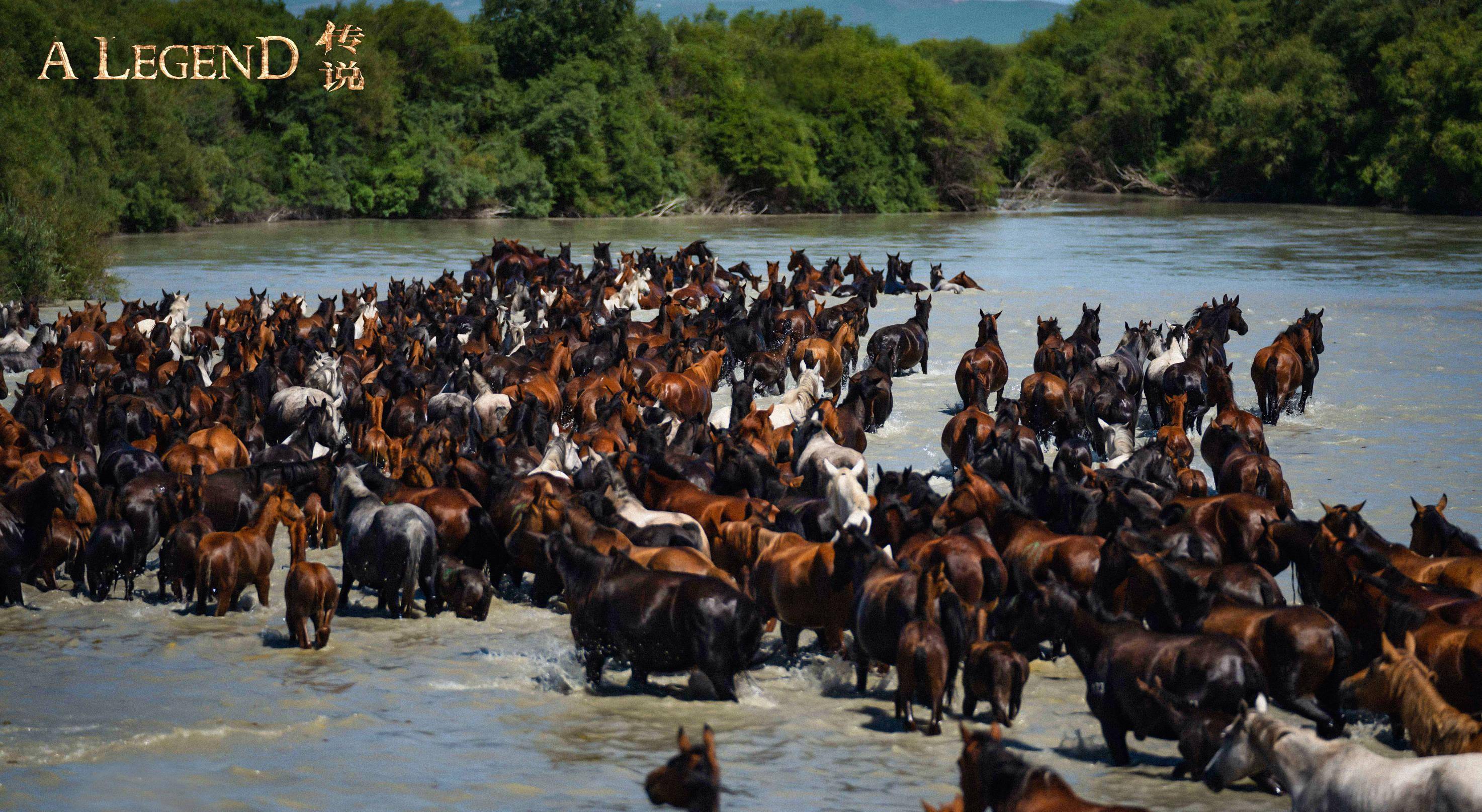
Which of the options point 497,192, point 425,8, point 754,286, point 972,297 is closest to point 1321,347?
point 972,297

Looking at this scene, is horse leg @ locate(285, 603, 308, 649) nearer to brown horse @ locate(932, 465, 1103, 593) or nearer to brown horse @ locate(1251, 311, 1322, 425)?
brown horse @ locate(932, 465, 1103, 593)

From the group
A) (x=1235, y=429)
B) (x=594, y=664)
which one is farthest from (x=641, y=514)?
(x=1235, y=429)

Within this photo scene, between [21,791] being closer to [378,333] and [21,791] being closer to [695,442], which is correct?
[695,442]

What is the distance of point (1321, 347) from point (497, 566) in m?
9.72

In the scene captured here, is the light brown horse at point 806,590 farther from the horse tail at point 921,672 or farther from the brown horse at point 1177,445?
the brown horse at point 1177,445

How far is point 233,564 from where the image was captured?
8.41 meters

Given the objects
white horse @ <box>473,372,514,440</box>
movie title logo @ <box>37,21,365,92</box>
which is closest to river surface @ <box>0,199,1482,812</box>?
white horse @ <box>473,372,514,440</box>

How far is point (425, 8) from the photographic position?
6128 cm

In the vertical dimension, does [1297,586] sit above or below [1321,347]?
below

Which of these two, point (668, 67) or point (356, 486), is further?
point (668, 67)

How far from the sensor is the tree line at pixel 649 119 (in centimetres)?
4834

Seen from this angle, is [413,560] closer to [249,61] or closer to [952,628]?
[952,628]

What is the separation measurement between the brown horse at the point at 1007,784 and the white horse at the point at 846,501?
3941mm

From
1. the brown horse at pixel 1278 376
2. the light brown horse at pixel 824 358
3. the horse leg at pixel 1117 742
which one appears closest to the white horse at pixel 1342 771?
the horse leg at pixel 1117 742
